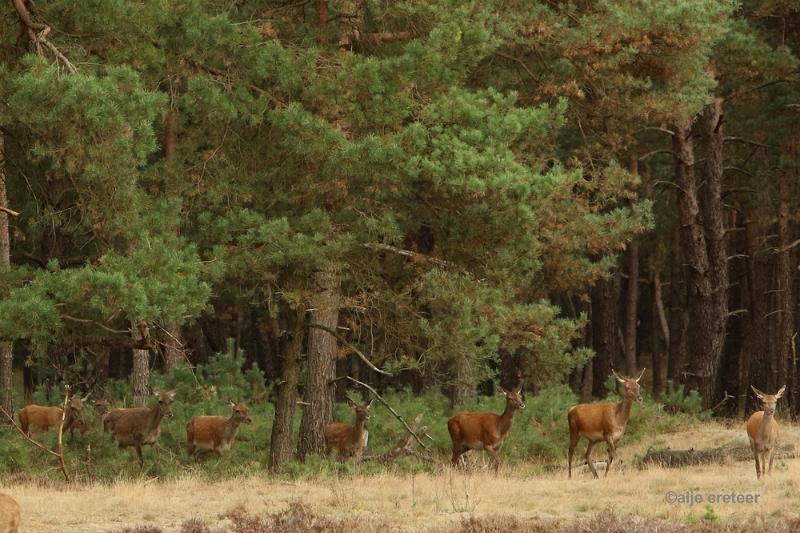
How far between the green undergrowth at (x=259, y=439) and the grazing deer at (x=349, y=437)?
1.24 feet

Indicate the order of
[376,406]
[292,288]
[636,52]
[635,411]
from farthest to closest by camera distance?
[376,406]
[635,411]
[636,52]
[292,288]

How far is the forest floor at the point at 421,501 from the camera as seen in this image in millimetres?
13812

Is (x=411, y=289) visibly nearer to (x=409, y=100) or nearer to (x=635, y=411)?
(x=409, y=100)

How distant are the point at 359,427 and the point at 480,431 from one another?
2.34m

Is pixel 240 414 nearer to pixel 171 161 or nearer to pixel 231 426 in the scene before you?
pixel 231 426

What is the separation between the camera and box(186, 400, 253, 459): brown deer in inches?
879

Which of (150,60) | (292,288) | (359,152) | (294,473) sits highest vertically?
(150,60)

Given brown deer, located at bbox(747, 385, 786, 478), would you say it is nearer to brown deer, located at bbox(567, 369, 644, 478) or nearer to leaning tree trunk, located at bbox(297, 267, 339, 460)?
brown deer, located at bbox(567, 369, 644, 478)

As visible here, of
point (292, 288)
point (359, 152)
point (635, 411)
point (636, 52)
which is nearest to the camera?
point (359, 152)

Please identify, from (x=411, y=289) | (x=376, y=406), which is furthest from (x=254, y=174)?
(x=376, y=406)

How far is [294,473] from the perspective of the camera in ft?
64.3

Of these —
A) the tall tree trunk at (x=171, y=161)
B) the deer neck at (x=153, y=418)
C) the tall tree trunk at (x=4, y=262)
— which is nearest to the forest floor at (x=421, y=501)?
the tall tree trunk at (x=171, y=161)

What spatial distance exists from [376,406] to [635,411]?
6113 millimetres

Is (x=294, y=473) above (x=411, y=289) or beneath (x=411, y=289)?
beneath
